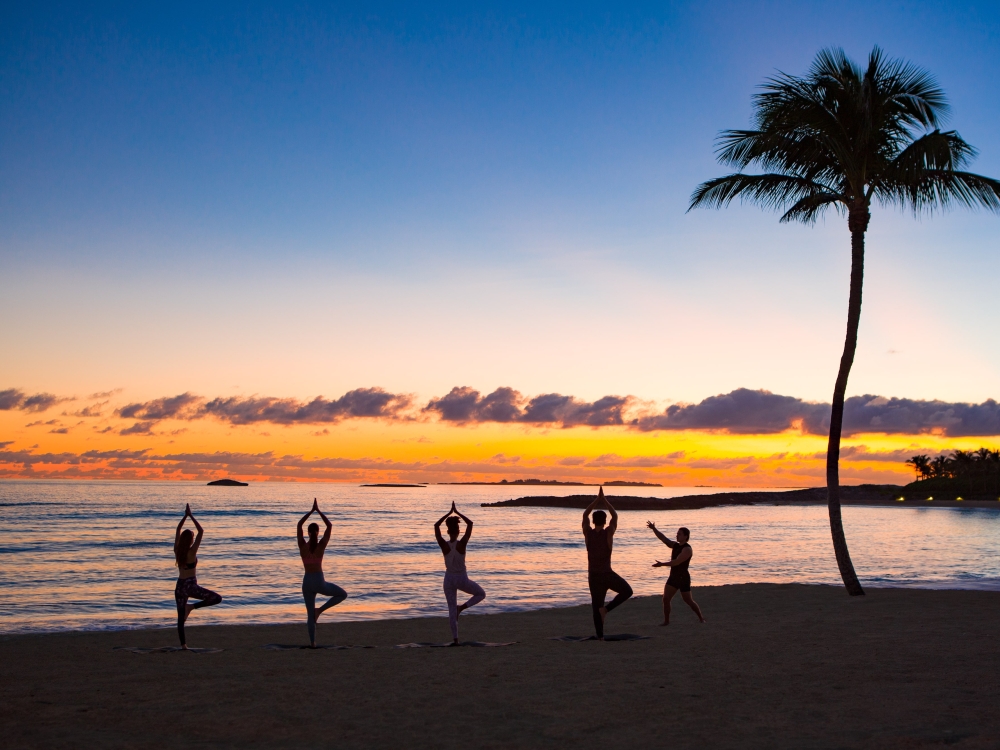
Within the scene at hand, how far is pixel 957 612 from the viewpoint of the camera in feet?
44.7

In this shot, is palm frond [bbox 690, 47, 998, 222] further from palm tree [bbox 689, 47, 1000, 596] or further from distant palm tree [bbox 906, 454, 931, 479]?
distant palm tree [bbox 906, 454, 931, 479]

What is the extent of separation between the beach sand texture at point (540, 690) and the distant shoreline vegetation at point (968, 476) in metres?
132

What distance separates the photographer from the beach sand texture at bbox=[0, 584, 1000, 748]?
622 cm

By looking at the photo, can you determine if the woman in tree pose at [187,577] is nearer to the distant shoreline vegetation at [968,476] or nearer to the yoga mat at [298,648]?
the yoga mat at [298,648]

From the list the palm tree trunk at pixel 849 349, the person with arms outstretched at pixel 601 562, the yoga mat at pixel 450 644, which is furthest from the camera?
the palm tree trunk at pixel 849 349

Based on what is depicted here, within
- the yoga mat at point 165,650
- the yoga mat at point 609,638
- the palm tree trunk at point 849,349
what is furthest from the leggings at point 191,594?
the palm tree trunk at point 849,349

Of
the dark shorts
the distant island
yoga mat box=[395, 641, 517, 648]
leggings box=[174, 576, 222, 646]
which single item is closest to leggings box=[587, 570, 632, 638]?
yoga mat box=[395, 641, 517, 648]

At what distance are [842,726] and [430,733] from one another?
3.34m

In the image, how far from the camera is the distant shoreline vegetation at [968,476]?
12381 centimetres

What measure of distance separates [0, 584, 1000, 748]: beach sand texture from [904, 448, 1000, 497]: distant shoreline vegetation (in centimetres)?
13205

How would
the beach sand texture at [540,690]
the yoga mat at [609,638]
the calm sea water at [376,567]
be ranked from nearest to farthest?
the beach sand texture at [540,690] → the yoga mat at [609,638] → the calm sea water at [376,567]

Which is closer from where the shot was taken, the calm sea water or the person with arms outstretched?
the person with arms outstretched

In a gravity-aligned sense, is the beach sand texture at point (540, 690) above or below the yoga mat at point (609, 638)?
above

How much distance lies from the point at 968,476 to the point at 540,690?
14444 cm
